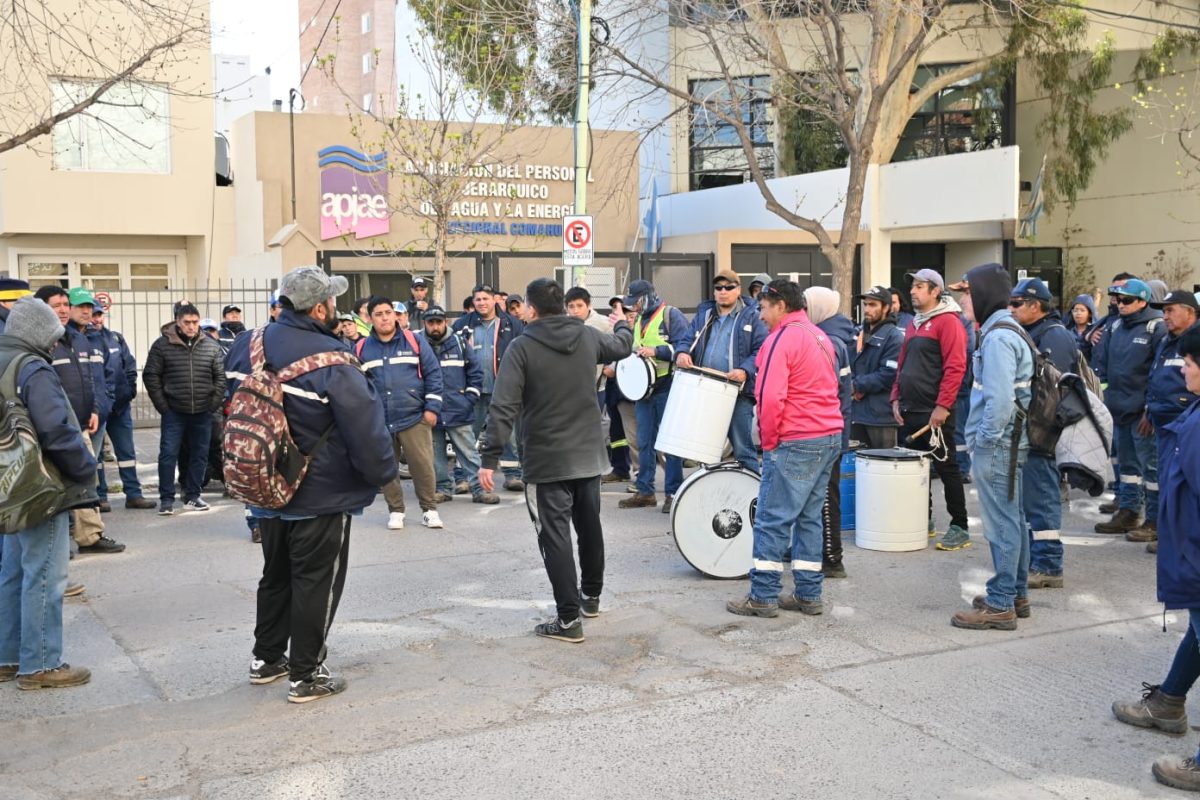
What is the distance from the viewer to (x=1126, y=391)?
10008 mm

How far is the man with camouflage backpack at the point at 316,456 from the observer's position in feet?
18.1

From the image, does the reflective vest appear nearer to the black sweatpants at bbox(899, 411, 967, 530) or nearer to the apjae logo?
the black sweatpants at bbox(899, 411, 967, 530)

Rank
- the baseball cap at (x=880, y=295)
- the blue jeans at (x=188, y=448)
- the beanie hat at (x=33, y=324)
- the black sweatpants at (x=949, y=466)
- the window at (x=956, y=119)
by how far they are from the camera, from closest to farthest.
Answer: the beanie hat at (x=33, y=324)
the black sweatpants at (x=949, y=466)
the baseball cap at (x=880, y=295)
the blue jeans at (x=188, y=448)
the window at (x=956, y=119)

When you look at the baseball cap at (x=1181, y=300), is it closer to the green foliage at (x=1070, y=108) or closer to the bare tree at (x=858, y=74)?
the bare tree at (x=858, y=74)

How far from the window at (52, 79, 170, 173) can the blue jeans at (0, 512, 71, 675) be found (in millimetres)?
16230

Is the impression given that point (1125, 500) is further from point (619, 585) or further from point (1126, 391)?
point (619, 585)

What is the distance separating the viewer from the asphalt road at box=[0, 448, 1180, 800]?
4742 millimetres

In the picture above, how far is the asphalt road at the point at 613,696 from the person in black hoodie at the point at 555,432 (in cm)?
45

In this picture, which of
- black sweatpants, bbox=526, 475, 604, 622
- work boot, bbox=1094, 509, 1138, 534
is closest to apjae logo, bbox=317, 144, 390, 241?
work boot, bbox=1094, 509, 1138, 534

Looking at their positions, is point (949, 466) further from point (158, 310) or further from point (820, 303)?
point (158, 310)

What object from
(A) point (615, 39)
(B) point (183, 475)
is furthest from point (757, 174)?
(B) point (183, 475)

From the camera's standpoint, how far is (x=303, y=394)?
5.52 metres

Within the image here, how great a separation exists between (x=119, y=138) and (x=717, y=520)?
1749 cm

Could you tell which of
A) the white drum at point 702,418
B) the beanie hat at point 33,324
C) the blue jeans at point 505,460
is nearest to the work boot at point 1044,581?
the white drum at point 702,418
